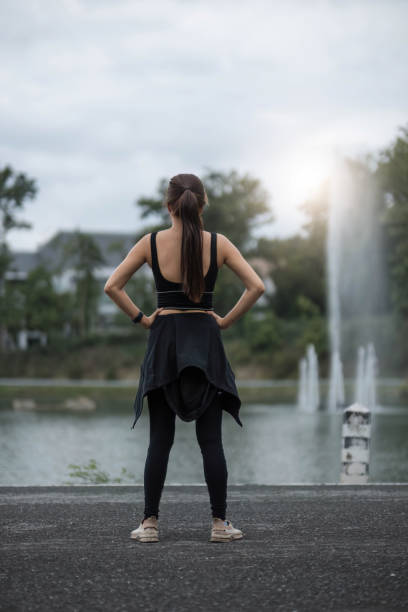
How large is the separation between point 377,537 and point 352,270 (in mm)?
43568

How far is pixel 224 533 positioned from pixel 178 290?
1256mm

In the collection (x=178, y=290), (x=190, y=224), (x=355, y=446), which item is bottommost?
(x=355, y=446)

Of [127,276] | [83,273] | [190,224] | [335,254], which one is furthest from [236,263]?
[83,273]

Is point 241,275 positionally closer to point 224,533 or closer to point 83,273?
point 224,533

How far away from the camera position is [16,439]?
1967 cm

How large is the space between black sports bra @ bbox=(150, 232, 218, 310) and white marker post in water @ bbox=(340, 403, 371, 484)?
328cm

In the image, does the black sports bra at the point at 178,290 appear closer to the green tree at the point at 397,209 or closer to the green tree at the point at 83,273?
the green tree at the point at 397,209

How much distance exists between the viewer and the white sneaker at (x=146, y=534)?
4.49 m

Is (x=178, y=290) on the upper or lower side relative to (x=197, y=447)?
upper

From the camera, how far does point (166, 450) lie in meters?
4.71

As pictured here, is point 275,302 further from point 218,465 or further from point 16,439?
point 218,465

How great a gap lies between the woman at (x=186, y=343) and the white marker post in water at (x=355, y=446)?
10.4 ft

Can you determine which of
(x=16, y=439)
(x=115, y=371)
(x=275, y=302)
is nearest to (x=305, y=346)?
(x=115, y=371)

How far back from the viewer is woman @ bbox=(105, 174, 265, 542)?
4602 millimetres
